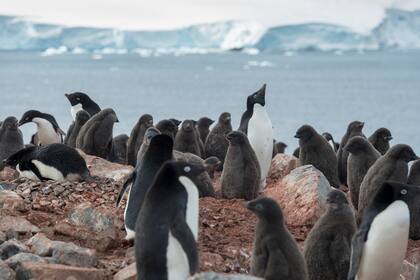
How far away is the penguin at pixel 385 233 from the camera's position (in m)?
6.77

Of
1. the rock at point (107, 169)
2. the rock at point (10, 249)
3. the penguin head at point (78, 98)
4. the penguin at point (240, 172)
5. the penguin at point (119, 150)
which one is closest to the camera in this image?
the rock at point (10, 249)

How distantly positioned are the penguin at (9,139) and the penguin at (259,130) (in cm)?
292

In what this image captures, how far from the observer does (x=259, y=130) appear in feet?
35.9

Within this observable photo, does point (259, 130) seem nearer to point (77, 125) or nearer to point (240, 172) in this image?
point (240, 172)

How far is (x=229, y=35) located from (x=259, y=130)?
3288 inches

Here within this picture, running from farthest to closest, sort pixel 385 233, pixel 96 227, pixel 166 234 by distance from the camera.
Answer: pixel 96 227 < pixel 385 233 < pixel 166 234

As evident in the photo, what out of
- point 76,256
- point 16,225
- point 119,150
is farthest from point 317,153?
point 76,256

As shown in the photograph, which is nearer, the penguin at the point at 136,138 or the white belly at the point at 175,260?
the white belly at the point at 175,260

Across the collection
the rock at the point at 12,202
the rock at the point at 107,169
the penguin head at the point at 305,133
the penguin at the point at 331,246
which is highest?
the penguin head at the point at 305,133

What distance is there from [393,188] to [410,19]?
93.2m

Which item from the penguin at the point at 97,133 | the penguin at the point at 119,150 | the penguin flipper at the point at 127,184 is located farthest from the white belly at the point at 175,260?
the penguin at the point at 119,150

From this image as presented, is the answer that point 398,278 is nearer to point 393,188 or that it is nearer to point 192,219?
point 393,188

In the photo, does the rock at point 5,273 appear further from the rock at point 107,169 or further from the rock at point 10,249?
the rock at point 107,169

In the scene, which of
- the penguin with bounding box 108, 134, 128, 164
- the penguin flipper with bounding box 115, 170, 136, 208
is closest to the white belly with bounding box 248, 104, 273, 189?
the penguin with bounding box 108, 134, 128, 164
